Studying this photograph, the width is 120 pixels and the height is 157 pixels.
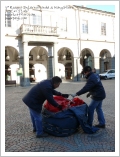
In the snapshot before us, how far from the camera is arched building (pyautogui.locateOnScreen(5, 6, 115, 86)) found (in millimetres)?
21922

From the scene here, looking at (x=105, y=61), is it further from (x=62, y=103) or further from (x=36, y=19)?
(x=62, y=103)

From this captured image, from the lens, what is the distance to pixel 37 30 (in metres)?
21.8

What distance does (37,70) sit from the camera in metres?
30.3

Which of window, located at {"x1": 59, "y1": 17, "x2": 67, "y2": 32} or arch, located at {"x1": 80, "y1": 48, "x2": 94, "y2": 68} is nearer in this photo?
window, located at {"x1": 59, "y1": 17, "x2": 67, "y2": 32}

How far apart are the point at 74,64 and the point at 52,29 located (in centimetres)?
608

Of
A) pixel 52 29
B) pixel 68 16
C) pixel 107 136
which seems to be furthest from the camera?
pixel 68 16

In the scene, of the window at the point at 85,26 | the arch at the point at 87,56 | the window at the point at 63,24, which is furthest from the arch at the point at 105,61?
the window at the point at 63,24

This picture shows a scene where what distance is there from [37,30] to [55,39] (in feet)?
8.09

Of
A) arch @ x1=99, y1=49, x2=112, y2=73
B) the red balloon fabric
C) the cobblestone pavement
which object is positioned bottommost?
the cobblestone pavement

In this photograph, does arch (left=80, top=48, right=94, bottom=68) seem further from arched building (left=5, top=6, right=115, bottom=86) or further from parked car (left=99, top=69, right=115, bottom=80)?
parked car (left=99, top=69, right=115, bottom=80)

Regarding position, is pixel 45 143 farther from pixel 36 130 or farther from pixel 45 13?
pixel 45 13

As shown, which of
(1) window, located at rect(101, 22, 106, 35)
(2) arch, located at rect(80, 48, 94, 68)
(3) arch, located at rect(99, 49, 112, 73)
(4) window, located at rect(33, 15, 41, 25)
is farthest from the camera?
(3) arch, located at rect(99, 49, 112, 73)

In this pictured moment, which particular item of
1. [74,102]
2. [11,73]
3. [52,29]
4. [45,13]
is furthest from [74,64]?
[74,102]

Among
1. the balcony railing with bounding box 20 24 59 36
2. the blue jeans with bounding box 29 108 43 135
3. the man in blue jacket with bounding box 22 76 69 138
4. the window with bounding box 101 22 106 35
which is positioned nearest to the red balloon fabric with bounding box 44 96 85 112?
the man in blue jacket with bounding box 22 76 69 138
